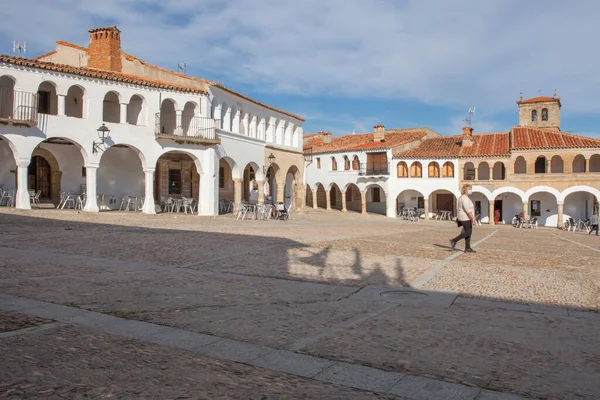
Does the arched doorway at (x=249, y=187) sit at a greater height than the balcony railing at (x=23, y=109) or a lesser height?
lesser

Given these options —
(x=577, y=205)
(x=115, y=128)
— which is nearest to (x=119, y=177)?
(x=115, y=128)

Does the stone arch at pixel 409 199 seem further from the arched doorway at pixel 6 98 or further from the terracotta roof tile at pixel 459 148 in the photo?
the arched doorway at pixel 6 98

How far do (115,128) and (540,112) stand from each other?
44.1 meters

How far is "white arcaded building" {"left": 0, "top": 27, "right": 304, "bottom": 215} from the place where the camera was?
20812 mm

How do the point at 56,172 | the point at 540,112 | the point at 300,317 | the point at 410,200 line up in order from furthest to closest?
the point at 540,112 → the point at 410,200 → the point at 56,172 → the point at 300,317

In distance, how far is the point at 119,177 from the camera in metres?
25.7

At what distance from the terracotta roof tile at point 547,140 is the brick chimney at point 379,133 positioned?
34.6 ft

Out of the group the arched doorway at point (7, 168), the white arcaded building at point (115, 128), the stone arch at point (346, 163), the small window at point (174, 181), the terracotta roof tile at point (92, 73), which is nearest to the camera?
the terracotta roof tile at point (92, 73)

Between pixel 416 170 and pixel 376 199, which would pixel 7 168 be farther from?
pixel 376 199

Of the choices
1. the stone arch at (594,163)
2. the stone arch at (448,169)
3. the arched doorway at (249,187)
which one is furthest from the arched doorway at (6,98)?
the stone arch at (594,163)

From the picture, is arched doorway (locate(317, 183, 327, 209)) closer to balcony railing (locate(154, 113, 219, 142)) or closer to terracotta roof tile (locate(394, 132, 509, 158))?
terracotta roof tile (locate(394, 132, 509, 158))

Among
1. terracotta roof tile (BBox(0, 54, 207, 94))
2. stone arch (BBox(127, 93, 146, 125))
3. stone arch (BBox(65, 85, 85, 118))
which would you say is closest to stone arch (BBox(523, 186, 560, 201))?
terracotta roof tile (BBox(0, 54, 207, 94))

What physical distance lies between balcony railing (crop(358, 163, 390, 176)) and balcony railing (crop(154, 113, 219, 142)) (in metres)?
19.6

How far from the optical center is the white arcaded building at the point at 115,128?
20.8m
